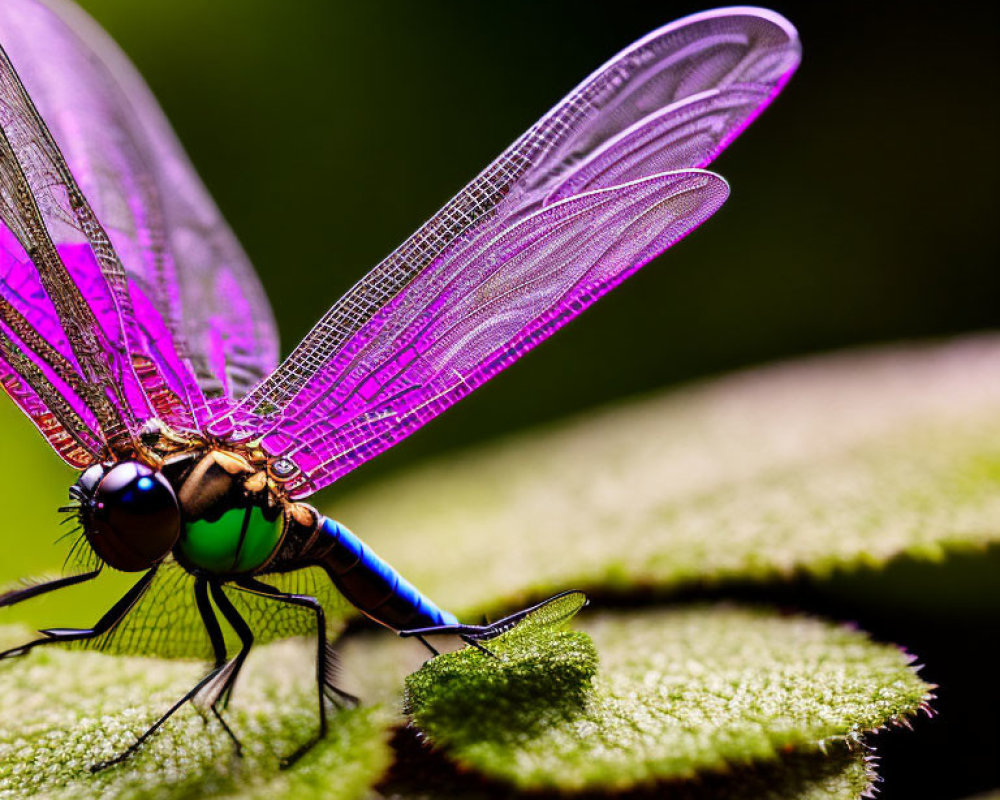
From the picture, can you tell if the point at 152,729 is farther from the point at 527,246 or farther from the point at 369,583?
the point at 527,246

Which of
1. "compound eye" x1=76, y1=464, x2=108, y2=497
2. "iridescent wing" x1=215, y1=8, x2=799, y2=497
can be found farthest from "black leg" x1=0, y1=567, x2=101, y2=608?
"iridescent wing" x1=215, y1=8, x2=799, y2=497

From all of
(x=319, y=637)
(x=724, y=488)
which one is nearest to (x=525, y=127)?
(x=724, y=488)

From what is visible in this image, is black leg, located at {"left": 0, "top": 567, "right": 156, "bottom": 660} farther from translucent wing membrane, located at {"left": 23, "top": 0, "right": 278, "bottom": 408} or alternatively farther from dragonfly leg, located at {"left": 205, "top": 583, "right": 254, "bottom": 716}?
translucent wing membrane, located at {"left": 23, "top": 0, "right": 278, "bottom": 408}

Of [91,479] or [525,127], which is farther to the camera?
[525,127]

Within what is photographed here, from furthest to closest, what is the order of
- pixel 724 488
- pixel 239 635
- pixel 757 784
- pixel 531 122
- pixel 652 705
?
1. pixel 531 122
2. pixel 724 488
3. pixel 239 635
4. pixel 652 705
5. pixel 757 784

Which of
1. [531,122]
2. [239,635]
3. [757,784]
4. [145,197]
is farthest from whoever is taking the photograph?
[531,122]

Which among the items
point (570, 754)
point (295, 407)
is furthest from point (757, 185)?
point (570, 754)

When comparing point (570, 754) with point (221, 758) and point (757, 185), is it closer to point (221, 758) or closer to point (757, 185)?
point (221, 758)

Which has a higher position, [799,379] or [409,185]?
[409,185]
